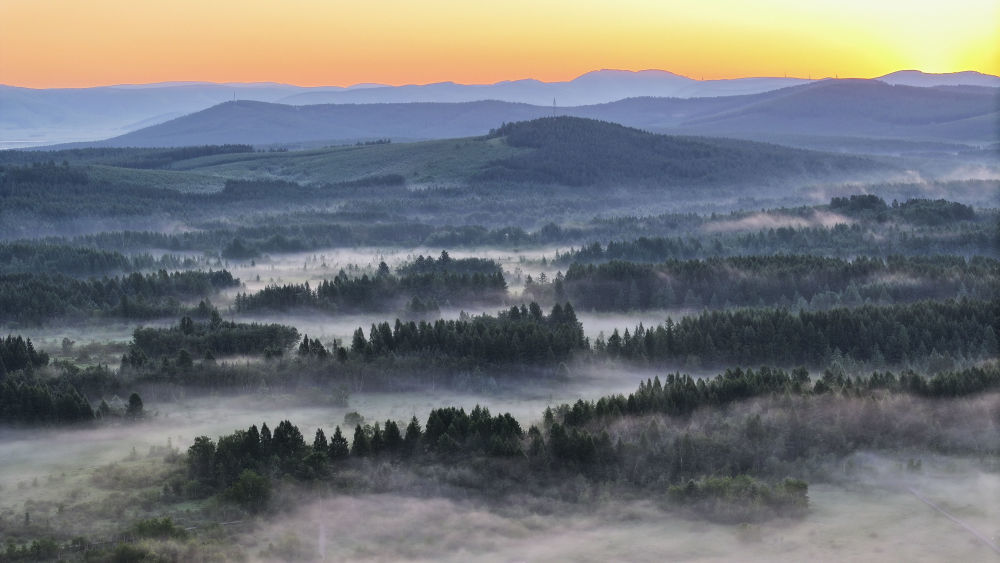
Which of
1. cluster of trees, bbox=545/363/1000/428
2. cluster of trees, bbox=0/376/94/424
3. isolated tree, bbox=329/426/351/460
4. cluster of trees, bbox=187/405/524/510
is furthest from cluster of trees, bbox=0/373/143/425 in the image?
cluster of trees, bbox=545/363/1000/428

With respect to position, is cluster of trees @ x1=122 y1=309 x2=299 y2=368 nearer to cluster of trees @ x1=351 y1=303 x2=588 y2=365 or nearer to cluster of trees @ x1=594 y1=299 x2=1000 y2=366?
cluster of trees @ x1=351 y1=303 x2=588 y2=365

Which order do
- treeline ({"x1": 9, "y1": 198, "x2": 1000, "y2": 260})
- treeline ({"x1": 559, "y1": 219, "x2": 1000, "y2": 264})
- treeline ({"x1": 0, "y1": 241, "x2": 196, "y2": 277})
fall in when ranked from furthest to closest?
treeline ({"x1": 9, "y1": 198, "x2": 1000, "y2": 260}) → treeline ({"x1": 559, "y1": 219, "x2": 1000, "y2": 264}) → treeline ({"x1": 0, "y1": 241, "x2": 196, "y2": 277})

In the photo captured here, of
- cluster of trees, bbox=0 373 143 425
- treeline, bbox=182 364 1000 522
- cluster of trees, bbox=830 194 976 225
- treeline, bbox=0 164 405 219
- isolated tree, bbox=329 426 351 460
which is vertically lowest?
treeline, bbox=182 364 1000 522

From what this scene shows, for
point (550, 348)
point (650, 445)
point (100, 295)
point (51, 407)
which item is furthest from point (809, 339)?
point (100, 295)

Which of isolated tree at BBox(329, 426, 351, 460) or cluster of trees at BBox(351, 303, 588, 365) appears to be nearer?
isolated tree at BBox(329, 426, 351, 460)

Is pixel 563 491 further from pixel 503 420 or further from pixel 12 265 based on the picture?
pixel 12 265

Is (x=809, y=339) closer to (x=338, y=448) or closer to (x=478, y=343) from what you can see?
(x=478, y=343)
